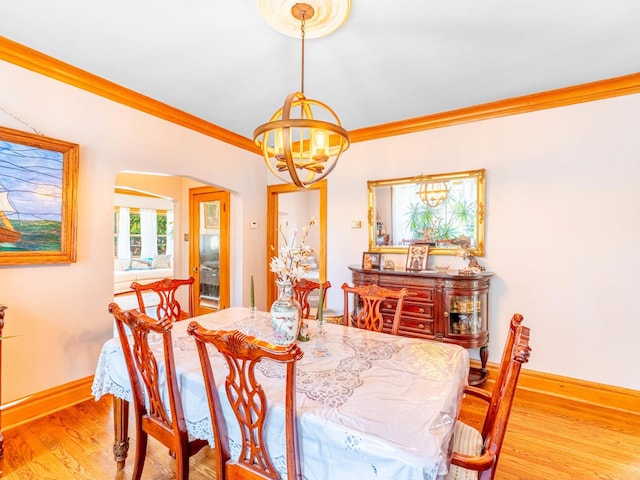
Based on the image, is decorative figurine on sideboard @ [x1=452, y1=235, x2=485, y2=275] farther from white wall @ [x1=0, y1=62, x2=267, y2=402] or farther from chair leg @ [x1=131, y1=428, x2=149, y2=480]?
white wall @ [x1=0, y1=62, x2=267, y2=402]

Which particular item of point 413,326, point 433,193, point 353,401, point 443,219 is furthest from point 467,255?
point 353,401

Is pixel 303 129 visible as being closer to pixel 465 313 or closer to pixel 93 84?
pixel 93 84

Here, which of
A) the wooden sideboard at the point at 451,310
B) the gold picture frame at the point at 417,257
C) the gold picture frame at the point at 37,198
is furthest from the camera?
the gold picture frame at the point at 417,257

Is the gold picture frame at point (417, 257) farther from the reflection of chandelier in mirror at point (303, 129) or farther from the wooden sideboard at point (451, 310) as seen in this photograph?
the reflection of chandelier in mirror at point (303, 129)

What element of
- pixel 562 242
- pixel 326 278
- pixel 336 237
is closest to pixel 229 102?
pixel 336 237

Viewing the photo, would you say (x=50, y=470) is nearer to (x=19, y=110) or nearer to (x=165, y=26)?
(x=19, y=110)

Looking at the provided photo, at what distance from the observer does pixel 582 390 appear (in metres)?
2.76

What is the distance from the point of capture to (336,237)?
4062 millimetres

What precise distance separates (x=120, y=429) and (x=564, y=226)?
371 centimetres

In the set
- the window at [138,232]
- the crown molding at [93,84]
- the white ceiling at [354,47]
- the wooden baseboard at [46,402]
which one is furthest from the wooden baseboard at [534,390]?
the window at [138,232]

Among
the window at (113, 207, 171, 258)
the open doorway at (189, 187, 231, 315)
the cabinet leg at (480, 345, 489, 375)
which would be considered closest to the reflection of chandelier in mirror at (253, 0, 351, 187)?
the cabinet leg at (480, 345, 489, 375)

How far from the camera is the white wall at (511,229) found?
2.38 meters

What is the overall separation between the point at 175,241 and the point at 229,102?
3067 mm

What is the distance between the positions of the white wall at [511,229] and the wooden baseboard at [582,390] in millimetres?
66
